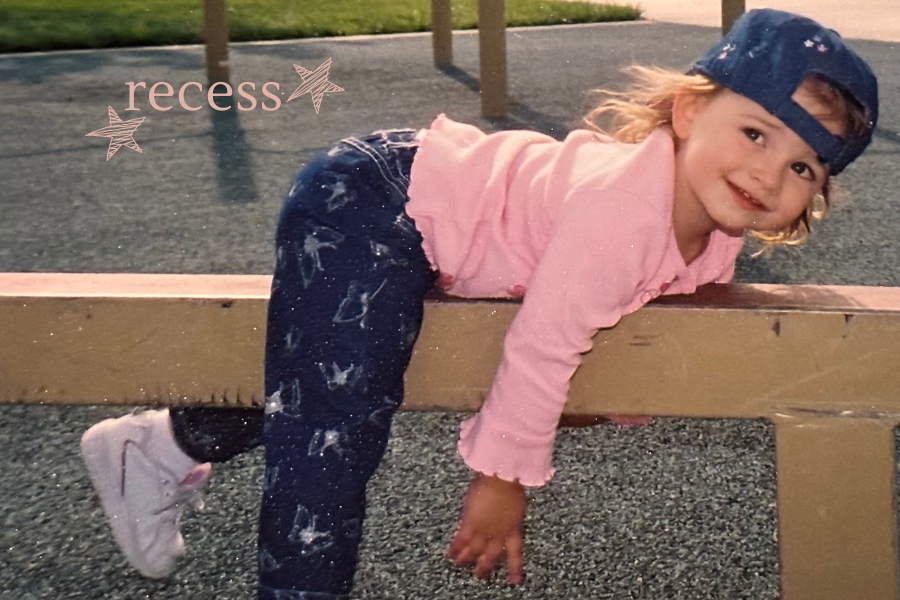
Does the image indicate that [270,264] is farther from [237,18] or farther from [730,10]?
[237,18]

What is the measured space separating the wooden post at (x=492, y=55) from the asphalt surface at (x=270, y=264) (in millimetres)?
72

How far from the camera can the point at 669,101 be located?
112cm

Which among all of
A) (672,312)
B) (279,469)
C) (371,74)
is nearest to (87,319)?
(279,469)

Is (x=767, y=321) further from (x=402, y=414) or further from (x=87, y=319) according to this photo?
(x=402, y=414)

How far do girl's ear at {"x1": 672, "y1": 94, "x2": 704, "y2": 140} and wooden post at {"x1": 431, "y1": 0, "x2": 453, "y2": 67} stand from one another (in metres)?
3.11

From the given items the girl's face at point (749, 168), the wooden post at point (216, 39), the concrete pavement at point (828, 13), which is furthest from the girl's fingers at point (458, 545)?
the concrete pavement at point (828, 13)

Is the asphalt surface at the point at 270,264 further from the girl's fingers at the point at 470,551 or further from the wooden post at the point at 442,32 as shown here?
the girl's fingers at the point at 470,551

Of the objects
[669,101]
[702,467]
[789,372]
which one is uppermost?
[669,101]

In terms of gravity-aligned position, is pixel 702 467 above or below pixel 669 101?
below

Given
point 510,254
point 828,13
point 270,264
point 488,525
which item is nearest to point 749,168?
point 510,254

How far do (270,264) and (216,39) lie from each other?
165 centimetres

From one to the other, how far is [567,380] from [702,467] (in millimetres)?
676

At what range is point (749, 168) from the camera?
3.17 feet

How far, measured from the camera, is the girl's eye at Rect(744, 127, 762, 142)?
98 cm
